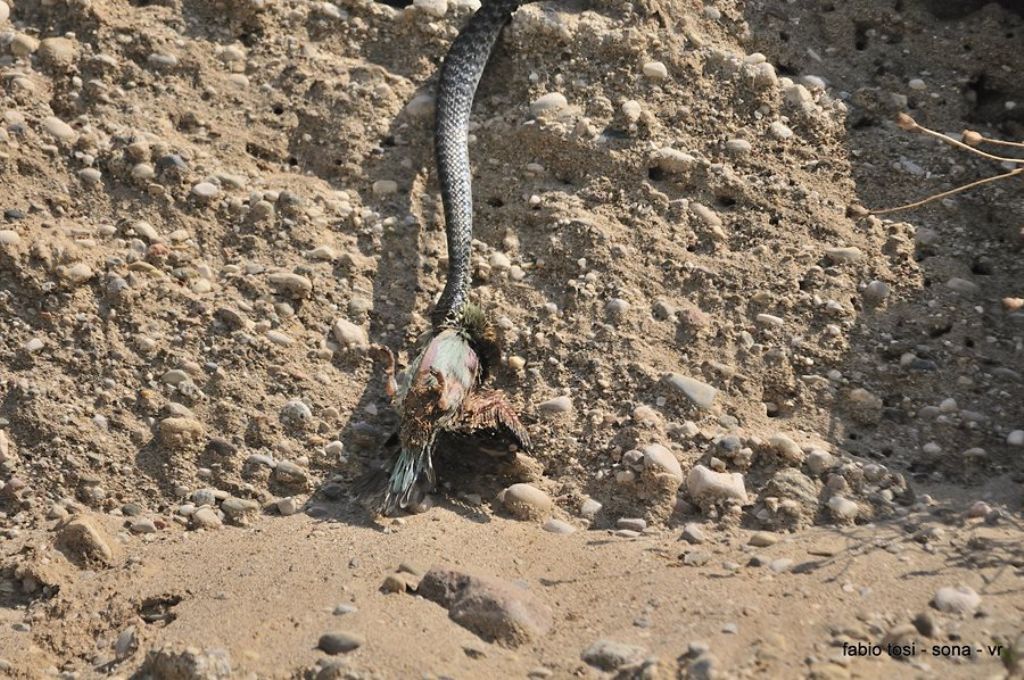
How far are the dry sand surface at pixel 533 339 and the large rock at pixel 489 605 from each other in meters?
0.01

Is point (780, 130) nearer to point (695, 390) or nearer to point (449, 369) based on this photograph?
point (695, 390)

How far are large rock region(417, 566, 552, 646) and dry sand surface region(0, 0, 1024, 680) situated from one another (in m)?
0.01

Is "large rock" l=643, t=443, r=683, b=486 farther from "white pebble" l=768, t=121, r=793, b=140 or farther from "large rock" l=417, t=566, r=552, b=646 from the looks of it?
"white pebble" l=768, t=121, r=793, b=140

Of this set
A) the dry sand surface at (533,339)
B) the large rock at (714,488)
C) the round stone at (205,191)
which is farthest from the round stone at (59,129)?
the large rock at (714,488)

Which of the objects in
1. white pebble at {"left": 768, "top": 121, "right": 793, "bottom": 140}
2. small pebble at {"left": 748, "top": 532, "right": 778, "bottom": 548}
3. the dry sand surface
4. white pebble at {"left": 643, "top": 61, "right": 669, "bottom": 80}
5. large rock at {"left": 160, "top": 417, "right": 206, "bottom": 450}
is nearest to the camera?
the dry sand surface

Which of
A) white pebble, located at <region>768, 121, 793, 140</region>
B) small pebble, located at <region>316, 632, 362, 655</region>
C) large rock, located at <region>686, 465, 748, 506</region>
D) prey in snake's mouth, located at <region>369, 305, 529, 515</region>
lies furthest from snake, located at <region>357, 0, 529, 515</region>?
→ white pebble, located at <region>768, 121, 793, 140</region>

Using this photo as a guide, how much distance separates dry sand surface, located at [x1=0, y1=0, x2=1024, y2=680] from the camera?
3.30m

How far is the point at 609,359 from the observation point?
4230 mm

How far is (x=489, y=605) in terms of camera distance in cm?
325

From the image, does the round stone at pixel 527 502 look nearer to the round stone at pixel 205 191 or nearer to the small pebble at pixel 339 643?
the small pebble at pixel 339 643

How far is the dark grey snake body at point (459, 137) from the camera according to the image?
14.4 ft

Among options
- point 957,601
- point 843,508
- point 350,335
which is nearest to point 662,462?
point 843,508

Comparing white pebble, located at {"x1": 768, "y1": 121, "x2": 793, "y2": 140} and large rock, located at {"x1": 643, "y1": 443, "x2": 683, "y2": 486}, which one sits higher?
white pebble, located at {"x1": 768, "y1": 121, "x2": 793, "y2": 140}

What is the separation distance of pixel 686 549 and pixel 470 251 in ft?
4.89
